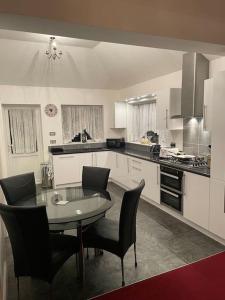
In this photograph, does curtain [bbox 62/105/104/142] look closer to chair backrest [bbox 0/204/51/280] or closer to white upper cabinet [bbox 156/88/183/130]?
white upper cabinet [bbox 156/88/183/130]

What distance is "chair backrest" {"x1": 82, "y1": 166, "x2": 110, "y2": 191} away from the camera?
2986mm

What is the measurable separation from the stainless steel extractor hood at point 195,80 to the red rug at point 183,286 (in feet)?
8.01

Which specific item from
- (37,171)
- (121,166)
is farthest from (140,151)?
(37,171)

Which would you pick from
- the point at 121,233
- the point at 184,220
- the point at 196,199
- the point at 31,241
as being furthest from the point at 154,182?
the point at 31,241

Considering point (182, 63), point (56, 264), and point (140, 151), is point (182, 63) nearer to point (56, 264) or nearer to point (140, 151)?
point (140, 151)

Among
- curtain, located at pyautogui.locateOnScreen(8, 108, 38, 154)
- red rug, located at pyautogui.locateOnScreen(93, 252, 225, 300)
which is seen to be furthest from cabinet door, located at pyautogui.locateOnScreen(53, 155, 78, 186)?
red rug, located at pyautogui.locateOnScreen(93, 252, 225, 300)

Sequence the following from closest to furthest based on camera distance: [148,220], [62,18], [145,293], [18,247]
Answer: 1. [145,293]
2. [62,18]
3. [18,247]
4. [148,220]

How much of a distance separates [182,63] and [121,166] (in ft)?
8.04

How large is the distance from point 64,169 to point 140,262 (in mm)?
3128

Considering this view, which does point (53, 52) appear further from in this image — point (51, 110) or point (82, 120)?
point (82, 120)

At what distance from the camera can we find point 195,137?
3.77m

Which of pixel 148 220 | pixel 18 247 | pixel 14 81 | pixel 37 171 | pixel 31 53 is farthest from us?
pixel 37 171

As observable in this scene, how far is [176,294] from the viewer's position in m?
1.21

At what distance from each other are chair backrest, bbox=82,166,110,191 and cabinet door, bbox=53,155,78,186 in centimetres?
202
